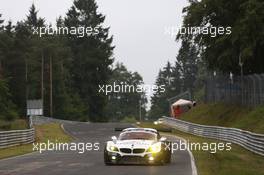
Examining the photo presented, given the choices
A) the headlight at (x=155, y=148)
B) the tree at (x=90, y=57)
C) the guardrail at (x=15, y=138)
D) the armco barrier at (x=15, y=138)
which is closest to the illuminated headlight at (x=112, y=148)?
the headlight at (x=155, y=148)

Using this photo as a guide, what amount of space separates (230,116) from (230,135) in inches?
559

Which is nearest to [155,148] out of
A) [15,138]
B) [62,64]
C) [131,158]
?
[131,158]

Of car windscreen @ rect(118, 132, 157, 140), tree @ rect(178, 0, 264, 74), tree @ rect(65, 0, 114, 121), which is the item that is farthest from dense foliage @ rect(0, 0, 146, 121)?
car windscreen @ rect(118, 132, 157, 140)

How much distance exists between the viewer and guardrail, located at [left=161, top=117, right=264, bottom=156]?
94.5 ft

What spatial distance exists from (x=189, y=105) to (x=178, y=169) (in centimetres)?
7127

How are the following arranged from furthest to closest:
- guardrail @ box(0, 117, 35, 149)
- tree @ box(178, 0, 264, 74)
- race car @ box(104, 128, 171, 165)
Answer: tree @ box(178, 0, 264, 74)
guardrail @ box(0, 117, 35, 149)
race car @ box(104, 128, 171, 165)

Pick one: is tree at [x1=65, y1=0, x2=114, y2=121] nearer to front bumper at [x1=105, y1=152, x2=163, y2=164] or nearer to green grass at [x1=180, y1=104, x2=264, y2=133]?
green grass at [x1=180, y1=104, x2=264, y2=133]

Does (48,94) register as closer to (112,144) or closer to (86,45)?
(86,45)

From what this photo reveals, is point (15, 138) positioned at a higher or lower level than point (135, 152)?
lower

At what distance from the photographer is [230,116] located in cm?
5519

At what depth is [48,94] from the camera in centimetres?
11912

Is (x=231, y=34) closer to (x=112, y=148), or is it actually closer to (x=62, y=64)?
(x=112, y=148)

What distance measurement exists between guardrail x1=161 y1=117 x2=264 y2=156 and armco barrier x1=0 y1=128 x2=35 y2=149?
39.7ft

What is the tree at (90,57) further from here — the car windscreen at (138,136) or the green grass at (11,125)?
the car windscreen at (138,136)
